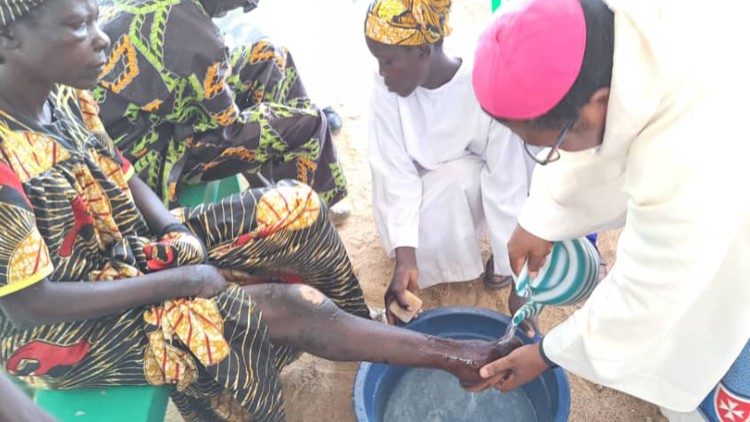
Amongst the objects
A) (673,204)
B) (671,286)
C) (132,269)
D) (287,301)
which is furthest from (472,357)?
(132,269)

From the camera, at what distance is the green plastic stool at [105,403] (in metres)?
1.37

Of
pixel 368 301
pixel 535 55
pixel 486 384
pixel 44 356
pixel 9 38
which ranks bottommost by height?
pixel 368 301

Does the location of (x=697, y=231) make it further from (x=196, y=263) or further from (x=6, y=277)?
(x=6, y=277)

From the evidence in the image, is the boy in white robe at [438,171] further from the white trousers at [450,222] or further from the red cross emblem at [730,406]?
the red cross emblem at [730,406]

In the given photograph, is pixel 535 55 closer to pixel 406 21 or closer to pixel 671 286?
pixel 671 286

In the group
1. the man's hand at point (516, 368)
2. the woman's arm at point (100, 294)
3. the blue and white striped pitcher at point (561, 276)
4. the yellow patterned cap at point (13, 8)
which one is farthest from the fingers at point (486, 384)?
the yellow patterned cap at point (13, 8)

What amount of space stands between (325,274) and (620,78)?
3.13ft

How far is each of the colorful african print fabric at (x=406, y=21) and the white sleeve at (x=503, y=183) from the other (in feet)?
1.14

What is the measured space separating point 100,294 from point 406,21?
986mm

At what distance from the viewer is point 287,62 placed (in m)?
2.19

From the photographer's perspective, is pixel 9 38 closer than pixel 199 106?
Yes

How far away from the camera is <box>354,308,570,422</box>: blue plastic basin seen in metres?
1.60

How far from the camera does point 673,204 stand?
3.41ft

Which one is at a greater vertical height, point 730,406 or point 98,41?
point 98,41
